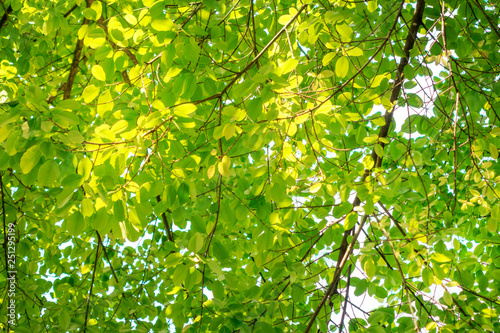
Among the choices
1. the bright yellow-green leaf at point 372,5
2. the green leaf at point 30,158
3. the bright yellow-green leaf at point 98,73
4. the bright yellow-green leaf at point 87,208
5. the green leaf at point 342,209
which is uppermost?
the bright yellow-green leaf at point 372,5

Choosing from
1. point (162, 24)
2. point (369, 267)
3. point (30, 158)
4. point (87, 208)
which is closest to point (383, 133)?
point (369, 267)

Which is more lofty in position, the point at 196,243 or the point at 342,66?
the point at 342,66

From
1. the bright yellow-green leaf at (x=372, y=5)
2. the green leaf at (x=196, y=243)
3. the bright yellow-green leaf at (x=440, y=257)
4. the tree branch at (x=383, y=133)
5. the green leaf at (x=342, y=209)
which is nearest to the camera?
the green leaf at (x=196, y=243)

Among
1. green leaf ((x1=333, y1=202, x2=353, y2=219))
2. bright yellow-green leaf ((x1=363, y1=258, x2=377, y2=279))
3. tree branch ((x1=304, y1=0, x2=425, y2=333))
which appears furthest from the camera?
tree branch ((x1=304, y1=0, x2=425, y2=333))

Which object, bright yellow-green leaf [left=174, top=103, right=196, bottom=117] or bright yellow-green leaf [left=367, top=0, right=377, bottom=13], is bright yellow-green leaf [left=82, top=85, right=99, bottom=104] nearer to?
bright yellow-green leaf [left=174, top=103, right=196, bottom=117]

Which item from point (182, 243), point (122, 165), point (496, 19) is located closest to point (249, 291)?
point (182, 243)

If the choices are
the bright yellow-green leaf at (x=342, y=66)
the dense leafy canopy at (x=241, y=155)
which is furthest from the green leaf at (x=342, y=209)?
the bright yellow-green leaf at (x=342, y=66)

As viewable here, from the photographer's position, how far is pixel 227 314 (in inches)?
64.6

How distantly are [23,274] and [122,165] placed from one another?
205cm

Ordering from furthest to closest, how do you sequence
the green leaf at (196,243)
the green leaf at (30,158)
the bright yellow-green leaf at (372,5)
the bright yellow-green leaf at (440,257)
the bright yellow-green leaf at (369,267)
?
the bright yellow-green leaf at (372,5), the bright yellow-green leaf at (369,267), the bright yellow-green leaf at (440,257), the green leaf at (196,243), the green leaf at (30,158)

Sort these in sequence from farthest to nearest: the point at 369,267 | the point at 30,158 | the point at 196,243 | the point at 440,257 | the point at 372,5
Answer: the point at 372,5 → the point at 369,267 → the point at 440,257 → the point at 196,243 → the point at 30,158

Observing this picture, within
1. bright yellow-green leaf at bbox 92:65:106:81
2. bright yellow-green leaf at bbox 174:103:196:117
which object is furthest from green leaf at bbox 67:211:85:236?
bright yellow-green leaf at bbox 92:65:106:81

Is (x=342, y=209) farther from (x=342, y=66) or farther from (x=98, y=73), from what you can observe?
(x=98, y=73)

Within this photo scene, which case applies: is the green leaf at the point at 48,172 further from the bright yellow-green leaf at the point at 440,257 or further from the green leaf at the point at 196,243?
the bright yellow-green leaf at the point at 440,257
